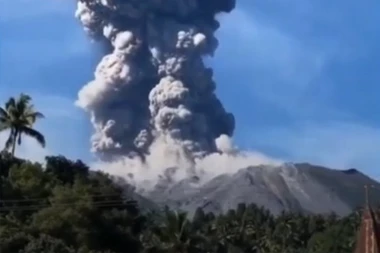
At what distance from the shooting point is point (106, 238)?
2835 inches

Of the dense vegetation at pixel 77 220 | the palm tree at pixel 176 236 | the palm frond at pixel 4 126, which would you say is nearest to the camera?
the dense vegetation at pixel 77 220

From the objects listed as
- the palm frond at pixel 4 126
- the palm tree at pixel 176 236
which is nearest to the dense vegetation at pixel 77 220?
the palm tree at pixel 176 236

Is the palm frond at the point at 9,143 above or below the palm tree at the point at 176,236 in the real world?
above

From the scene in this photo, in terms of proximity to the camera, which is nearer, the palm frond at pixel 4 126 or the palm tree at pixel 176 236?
the palm tree at pixel 176 236

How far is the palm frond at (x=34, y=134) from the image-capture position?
88.5 m

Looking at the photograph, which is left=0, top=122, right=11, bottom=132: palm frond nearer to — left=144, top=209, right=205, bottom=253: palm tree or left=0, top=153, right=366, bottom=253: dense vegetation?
left=0, top=153, right=366, bottom=253: dense vegetation

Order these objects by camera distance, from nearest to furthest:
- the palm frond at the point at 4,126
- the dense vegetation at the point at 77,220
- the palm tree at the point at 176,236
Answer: the dense vegetation at the point at 77,220, the palm tree at the point at 176,236, the palm frond at the point at 4,126

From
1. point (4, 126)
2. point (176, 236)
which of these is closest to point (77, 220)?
point (176, 236)

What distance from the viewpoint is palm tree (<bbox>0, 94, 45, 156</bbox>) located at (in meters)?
88.9

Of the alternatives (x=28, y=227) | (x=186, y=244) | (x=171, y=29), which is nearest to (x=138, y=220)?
(x=186, y=244)

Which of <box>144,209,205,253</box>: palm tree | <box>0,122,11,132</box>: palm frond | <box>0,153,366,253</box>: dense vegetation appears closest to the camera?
<box>0,153,366,253</box>: dense vegetation

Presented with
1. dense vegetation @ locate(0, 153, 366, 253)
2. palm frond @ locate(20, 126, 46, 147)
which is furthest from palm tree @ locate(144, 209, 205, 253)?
palm frond @ locate(20, 126, 46, 147)

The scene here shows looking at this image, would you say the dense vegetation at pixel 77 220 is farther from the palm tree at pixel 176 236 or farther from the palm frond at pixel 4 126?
the palm frond at pixel 4 126

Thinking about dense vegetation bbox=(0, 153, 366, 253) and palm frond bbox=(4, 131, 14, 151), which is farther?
palm frond bbox=(4, 131, 14, 151)
